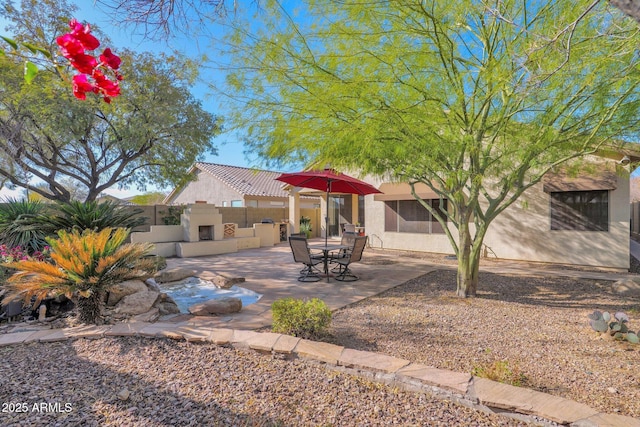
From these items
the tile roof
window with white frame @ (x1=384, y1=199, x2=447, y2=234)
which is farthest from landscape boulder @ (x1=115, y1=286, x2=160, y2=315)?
the tile roof

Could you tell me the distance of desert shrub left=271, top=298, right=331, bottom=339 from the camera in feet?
13.6

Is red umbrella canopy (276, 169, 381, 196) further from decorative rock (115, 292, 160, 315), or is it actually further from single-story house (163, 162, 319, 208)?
single-story house (163, 162, 319, 208)

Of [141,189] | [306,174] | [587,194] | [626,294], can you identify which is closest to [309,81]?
→ [306,174]

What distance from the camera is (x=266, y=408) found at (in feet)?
8.96

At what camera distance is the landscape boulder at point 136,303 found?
512cm

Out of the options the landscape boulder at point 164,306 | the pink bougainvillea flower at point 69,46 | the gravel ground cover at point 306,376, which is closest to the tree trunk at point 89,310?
the gravel ground cover at point 306,376

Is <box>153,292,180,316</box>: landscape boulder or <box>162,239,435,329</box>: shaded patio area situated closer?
<box>162,239,435,329</box>: shaded patio area

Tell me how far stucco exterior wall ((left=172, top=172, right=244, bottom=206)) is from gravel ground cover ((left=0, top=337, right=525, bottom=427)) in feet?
70.4

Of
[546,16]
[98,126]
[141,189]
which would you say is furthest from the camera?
[141,189]

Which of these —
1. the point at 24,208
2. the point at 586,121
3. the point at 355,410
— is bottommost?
the point at 355,410

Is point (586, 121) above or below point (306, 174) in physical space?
above

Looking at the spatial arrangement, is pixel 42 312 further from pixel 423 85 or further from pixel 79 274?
pixel 423 85

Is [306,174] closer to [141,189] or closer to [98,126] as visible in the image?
[98,126]

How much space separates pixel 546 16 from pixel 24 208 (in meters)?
12.0
